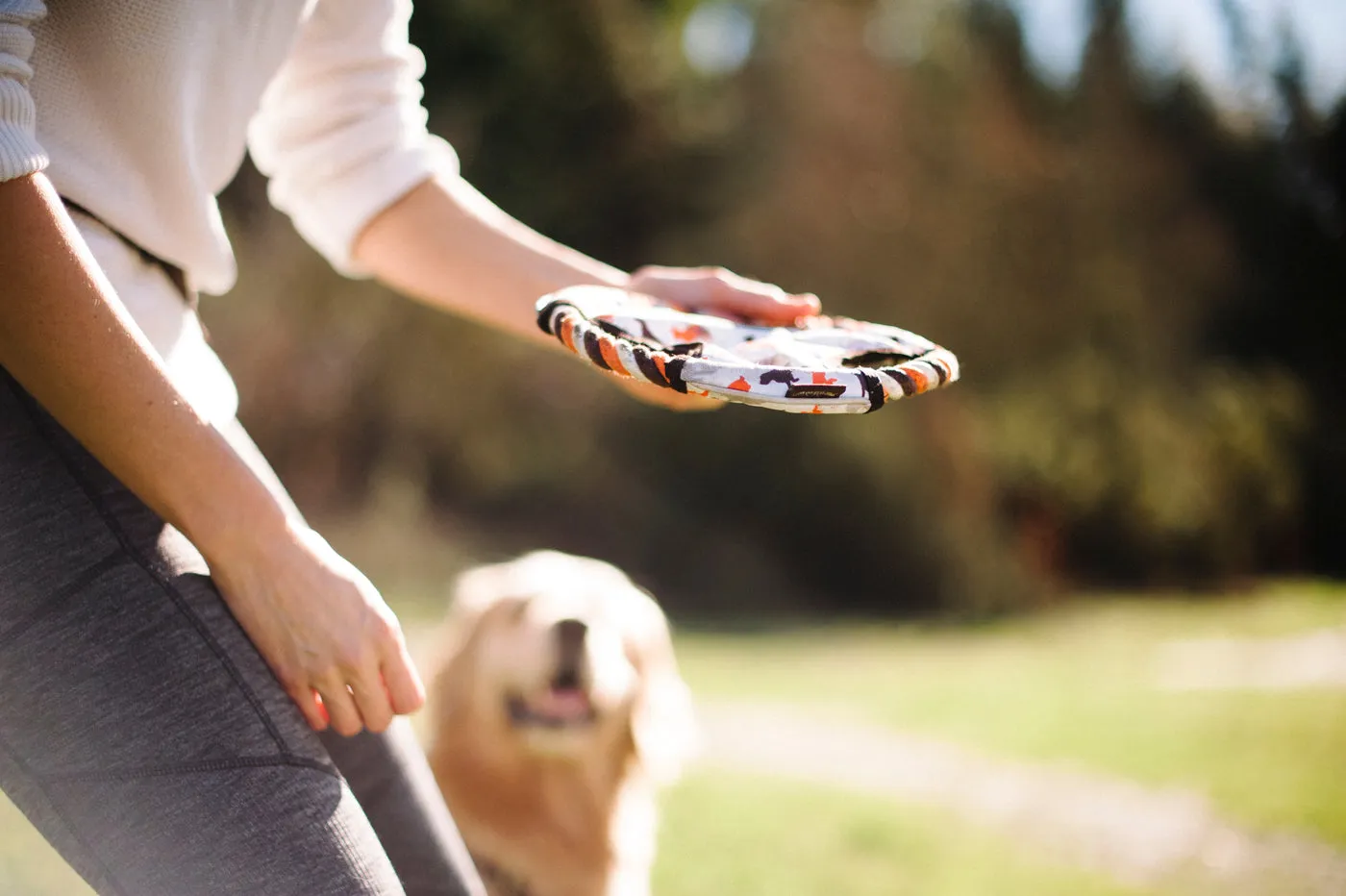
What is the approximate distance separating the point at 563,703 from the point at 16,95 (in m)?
2.23

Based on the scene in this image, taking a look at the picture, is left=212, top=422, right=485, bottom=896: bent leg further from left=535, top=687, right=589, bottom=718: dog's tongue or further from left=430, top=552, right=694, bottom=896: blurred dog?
left=535, top=687, right=589, bottom=718: dog's tongue

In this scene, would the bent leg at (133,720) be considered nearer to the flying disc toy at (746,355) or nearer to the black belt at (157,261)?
the black belt at (157,261)

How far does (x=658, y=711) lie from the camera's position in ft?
9.86

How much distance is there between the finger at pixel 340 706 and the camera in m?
1.00

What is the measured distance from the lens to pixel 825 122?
1418 centimetres

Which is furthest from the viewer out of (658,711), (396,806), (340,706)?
(658,711)

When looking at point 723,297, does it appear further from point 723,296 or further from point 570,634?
point 570,634

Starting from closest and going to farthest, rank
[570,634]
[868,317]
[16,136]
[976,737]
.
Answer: [16,136]
[570,634]
[976,737]
[868,317]

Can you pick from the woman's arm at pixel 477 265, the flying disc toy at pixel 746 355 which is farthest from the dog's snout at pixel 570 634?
the flying disc toy at pixel 746 355

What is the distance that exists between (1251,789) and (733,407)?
27.0ft

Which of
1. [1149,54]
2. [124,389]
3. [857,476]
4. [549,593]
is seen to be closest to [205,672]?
[124,389]

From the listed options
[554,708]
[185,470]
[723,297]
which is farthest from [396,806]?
[554,708]

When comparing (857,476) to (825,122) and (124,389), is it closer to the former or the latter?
(825,122)

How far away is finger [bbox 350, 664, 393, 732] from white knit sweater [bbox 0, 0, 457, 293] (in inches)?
18.5
